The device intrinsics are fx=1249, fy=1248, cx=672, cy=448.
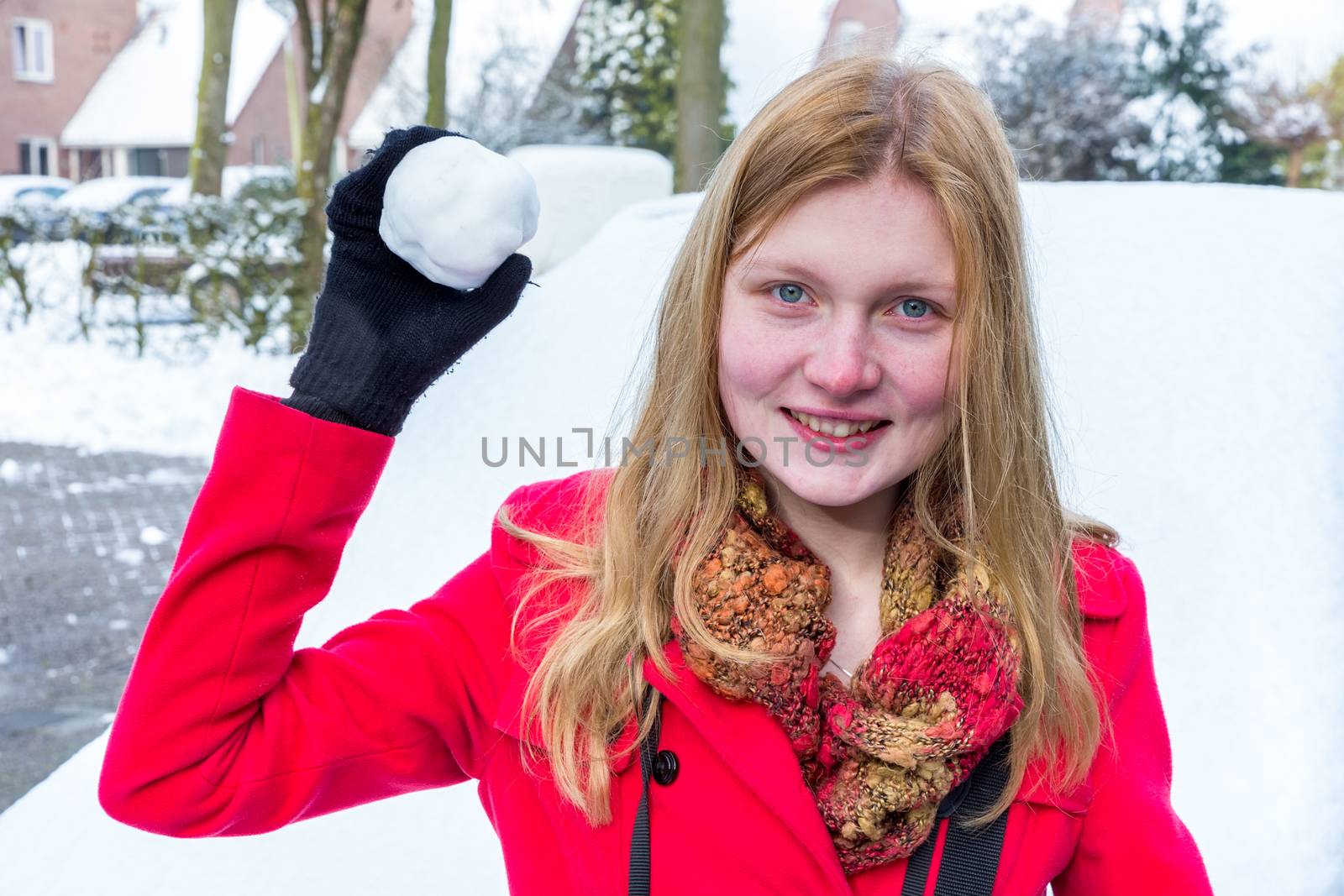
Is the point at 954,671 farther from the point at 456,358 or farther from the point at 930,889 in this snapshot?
the point at 456,358

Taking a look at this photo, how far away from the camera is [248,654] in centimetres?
110

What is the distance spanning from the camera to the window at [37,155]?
2977 centimetres

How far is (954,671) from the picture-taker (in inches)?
51.6

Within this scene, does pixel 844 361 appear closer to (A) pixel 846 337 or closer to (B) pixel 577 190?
(A) pixel 846 337

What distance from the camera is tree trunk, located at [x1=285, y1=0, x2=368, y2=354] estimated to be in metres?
7.95

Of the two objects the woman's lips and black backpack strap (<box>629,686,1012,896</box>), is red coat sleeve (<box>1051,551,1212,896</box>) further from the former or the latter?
the woman's lips

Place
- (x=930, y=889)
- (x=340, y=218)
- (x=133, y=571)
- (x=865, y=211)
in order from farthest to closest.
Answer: (x=133, y=571) < (x=930, y=889) < (x=865, y=211) < (x=340, y=218)

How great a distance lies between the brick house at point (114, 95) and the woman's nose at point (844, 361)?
2975cm

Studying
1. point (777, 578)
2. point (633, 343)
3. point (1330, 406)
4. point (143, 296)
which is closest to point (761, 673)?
point (777, 578)

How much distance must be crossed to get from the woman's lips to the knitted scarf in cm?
13

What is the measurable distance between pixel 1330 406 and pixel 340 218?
75.7 inches

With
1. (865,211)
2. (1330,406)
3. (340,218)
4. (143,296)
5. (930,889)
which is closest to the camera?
(340,218)

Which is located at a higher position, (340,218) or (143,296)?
(340,218)

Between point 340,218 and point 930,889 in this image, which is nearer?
point 340,218
